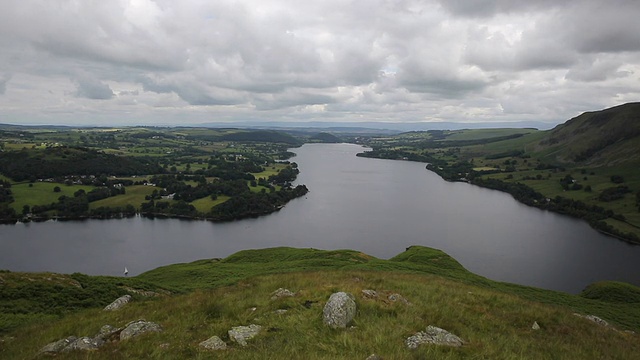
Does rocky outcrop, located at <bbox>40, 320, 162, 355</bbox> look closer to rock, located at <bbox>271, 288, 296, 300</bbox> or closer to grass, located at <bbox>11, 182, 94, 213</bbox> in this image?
rock, located at <bbox>271, 288, 296, 300</bbox>

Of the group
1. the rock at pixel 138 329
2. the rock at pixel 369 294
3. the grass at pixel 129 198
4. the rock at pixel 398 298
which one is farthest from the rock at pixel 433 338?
the grass at pixel 129 198

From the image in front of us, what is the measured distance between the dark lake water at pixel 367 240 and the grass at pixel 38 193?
21250 millimetres

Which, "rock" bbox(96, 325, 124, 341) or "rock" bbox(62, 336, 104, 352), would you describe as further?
"rock" bbox(96, 325, 124, 341)

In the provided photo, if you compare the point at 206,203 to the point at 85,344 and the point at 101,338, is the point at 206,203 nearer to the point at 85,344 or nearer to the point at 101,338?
the point at 101,338

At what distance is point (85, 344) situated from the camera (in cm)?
1195

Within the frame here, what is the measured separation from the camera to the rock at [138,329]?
41.8 feet

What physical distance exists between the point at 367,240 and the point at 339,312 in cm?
9758

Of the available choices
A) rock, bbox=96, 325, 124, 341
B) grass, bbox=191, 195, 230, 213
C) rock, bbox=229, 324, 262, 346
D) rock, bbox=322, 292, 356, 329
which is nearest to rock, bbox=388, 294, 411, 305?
rock, bbox=322, 292, 356, 329

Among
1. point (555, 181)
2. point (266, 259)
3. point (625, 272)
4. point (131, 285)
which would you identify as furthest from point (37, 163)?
point (555, 181)

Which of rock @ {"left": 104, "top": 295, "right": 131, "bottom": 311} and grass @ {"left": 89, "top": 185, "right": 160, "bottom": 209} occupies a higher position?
rock @ {"left": 104, "top": 295, "right": 131, "bottom": 311}

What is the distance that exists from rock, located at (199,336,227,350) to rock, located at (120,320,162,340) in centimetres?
265

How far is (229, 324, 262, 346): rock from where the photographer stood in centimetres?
1216

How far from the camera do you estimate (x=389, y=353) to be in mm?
10430

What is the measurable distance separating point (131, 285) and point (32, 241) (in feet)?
389
